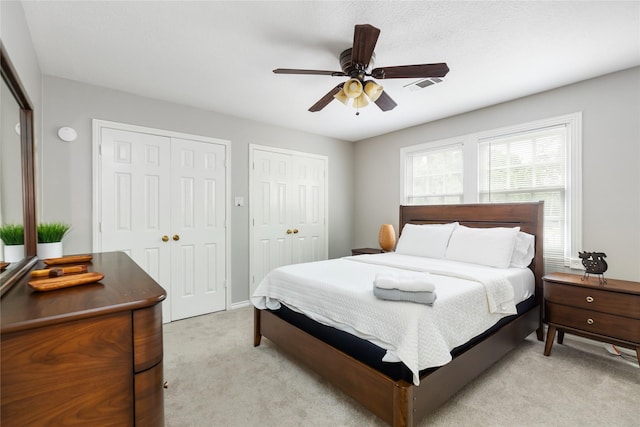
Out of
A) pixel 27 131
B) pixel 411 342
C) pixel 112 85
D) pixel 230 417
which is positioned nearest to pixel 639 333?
pixel 411 342

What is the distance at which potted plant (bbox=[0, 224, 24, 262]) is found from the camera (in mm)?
1245

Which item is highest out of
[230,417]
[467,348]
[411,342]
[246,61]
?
[246,61]

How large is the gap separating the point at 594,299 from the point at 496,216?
1098 millimetres

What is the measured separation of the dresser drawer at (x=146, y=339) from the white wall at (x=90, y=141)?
2.58 metres

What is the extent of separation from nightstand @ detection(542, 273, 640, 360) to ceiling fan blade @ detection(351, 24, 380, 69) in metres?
2.39

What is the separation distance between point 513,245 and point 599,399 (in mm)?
1251

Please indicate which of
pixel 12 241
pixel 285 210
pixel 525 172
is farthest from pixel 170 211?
pixel 525 172

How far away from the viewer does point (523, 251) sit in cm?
284

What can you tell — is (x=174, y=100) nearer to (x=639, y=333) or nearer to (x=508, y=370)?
(x=508, y=370)

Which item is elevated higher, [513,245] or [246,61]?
[246,61]

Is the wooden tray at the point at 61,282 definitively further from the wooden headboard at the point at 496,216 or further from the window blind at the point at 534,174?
the window blind at the point at 534,174

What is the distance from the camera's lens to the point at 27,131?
1747 millimetres

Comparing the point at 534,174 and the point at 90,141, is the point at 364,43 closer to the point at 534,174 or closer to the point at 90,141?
the point at 534,174

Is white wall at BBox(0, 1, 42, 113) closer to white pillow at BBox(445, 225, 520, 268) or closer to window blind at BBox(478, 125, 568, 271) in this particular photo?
white pillow at BBox(445, 225, 520, 268)
